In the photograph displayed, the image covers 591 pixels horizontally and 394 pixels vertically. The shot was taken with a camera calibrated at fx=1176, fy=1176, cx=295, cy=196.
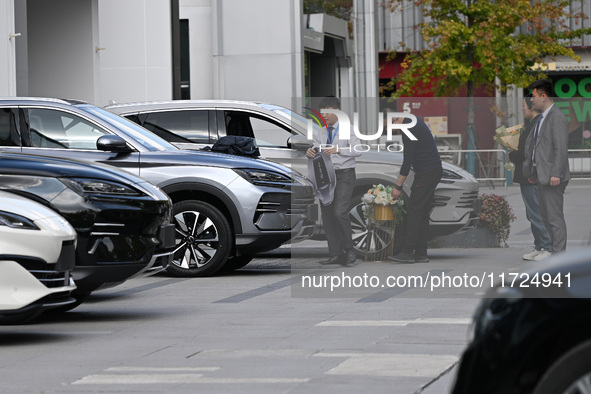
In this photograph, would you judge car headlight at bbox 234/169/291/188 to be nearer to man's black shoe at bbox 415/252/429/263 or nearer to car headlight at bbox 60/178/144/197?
man's black shoe at bbox 415/252/429/263

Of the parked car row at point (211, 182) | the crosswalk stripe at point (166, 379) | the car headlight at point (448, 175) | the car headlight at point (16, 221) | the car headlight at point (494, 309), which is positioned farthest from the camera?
the parked car row at point (211, 182)

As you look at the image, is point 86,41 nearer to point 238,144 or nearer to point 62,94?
point 62,94

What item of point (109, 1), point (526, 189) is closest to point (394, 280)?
point (526, 189)

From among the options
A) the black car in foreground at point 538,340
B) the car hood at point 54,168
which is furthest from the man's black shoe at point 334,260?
the black car in foreground at point 538,340

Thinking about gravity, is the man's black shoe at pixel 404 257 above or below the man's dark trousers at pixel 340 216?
below

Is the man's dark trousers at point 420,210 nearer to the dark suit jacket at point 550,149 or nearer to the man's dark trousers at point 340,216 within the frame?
the man's dark trousers at point 340,216

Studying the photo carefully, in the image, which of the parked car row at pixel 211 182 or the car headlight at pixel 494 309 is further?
the parked car row at pixel 211 182

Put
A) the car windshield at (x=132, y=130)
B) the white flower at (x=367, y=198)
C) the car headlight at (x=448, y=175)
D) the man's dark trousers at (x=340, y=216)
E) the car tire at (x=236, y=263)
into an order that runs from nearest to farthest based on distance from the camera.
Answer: the car headlight at (x=448, y=175) → the man's dark trousers at (x=340, y=216) → the white flower at (x=367, y=198) → the car windshield at (x=132, y=130) → the car tire at (x=236, y=263)

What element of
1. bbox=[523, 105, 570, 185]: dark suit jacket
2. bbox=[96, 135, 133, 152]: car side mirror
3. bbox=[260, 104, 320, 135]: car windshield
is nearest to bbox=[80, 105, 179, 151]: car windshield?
bbox=[96, 135, 133, 152]: car side mirror

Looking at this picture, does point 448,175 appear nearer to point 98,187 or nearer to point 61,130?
point 98,187

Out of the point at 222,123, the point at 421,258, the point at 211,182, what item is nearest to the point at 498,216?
the point at 421,258

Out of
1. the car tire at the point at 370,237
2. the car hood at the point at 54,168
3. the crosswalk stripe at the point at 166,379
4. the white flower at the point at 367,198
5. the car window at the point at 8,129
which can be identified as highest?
the car window at the point at 8,129

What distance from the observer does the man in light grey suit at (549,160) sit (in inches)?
431

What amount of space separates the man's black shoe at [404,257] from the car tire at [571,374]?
6.84m
